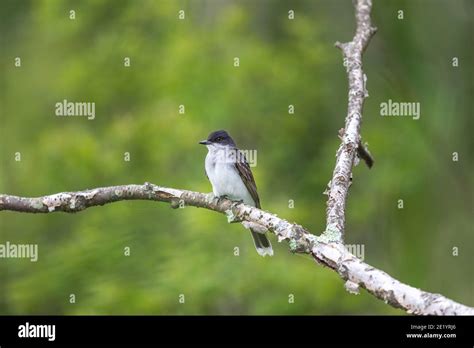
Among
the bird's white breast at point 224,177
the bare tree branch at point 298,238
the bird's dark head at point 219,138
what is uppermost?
the bird's dark head at point 219,138

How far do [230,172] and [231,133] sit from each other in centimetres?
409

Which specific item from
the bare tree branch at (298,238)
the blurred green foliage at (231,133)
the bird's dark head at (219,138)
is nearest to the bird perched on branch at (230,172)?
the bird's dark head at (219,138)

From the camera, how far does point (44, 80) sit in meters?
13.0

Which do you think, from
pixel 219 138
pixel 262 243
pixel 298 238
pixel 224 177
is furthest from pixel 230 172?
pixel 298 238

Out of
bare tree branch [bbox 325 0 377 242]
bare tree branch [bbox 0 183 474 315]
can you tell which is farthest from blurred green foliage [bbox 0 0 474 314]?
bare tree branch [bbox 0 183 474 315]

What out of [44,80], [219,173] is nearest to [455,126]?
[219,173]

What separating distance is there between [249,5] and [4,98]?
15.6 feet

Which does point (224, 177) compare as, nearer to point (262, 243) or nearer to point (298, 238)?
point (262, 243)

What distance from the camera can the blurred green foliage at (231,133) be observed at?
9.04 metres

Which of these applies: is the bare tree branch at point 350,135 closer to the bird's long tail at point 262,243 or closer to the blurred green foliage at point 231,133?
the bird's long tail at point 262,243

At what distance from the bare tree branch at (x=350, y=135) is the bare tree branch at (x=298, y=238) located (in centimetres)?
16

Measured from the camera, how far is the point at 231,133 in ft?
34.5

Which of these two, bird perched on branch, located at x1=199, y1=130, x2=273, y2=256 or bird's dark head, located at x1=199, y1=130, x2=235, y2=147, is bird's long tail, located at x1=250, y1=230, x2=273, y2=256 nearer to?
bird perched on branch, located at x1=199, y1=130, x2=273, y2=256

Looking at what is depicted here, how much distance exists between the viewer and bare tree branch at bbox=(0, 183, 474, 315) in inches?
124
